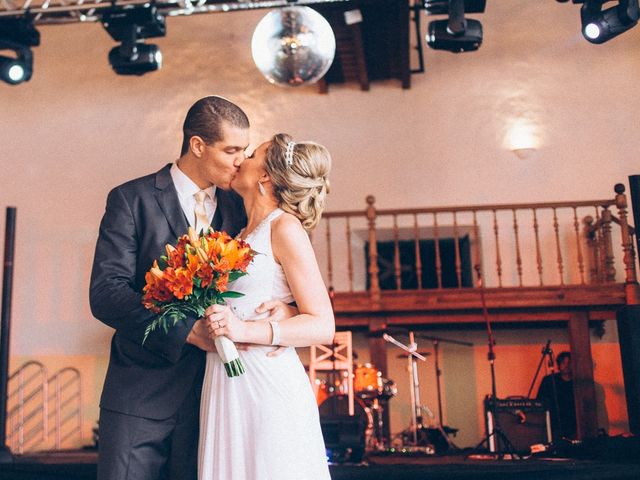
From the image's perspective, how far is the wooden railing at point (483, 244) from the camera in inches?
395

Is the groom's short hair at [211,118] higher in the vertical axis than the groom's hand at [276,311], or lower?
higher

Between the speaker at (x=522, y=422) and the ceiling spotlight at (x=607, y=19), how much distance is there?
3983 millimetres

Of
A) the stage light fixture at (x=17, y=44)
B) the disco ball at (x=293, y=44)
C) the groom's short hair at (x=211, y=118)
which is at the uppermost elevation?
the stage light fixture at (x=17, y=44)

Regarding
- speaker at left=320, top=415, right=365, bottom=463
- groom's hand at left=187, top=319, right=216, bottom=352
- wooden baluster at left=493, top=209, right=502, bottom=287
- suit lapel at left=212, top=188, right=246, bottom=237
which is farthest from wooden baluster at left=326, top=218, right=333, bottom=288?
groom's hand at left=187, top=319, right=216, bottom=352

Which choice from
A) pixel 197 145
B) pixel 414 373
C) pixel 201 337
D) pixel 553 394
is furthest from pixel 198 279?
pixel 553 394

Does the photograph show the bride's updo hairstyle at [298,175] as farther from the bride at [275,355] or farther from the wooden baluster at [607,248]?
the wooden baluster at [607,248]

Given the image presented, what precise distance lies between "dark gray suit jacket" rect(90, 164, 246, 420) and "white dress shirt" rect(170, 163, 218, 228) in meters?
0.04

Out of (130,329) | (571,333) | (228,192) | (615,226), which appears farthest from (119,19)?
(615,226)

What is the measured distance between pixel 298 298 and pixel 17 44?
602 cm

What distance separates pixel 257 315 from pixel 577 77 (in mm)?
9656

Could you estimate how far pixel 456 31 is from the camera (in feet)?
21.8

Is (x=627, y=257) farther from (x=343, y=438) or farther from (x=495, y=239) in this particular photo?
(x=343, y=438)

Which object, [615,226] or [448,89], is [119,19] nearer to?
[448,89]

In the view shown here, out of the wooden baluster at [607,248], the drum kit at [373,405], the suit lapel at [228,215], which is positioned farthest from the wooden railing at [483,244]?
the suit lapel at [228,215]
